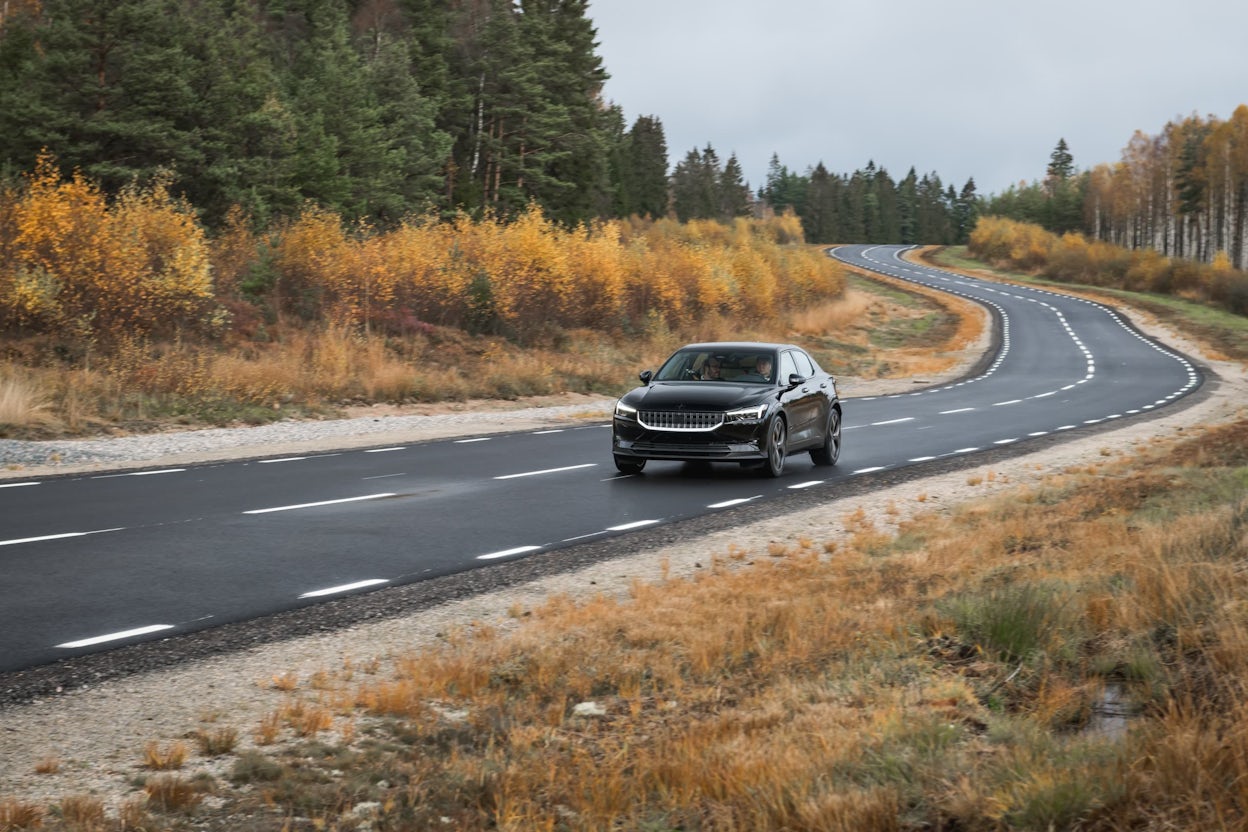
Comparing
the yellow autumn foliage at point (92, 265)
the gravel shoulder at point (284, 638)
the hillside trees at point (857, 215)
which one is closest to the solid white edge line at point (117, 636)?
the gravel shoulder at point (284, 638)

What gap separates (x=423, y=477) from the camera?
15.7 m

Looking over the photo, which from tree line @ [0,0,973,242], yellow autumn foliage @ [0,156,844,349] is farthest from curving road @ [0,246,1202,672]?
tree line @ [0,0,973,242]

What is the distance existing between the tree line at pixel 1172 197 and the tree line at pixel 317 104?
52.6 meters

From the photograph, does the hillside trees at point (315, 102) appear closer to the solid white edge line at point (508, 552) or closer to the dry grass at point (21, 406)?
the dry grass at point (21, 406)

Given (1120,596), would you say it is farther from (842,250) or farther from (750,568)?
(842,250)

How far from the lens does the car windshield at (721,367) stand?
653 inches

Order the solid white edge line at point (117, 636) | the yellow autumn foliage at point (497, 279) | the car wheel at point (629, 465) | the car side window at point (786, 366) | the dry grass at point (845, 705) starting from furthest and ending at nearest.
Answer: the yellow autumn foliage at point (497, 279)
the car side window at point (786, 366)
the car wheel at point (629, 465)
the solid white edge line at point (117, 636)
the dry grass at point (845, 705)

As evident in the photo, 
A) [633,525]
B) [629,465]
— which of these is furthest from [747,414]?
[633,525]

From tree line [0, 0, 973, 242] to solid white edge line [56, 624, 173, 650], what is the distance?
21.4 meters

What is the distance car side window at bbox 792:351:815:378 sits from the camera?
17422mm

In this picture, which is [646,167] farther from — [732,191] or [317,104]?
[317,104]

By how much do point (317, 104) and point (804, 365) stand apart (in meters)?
36.2

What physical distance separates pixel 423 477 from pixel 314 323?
51.1ft

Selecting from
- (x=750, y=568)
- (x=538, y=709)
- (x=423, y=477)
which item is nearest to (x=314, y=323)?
(x=423, y=477)
